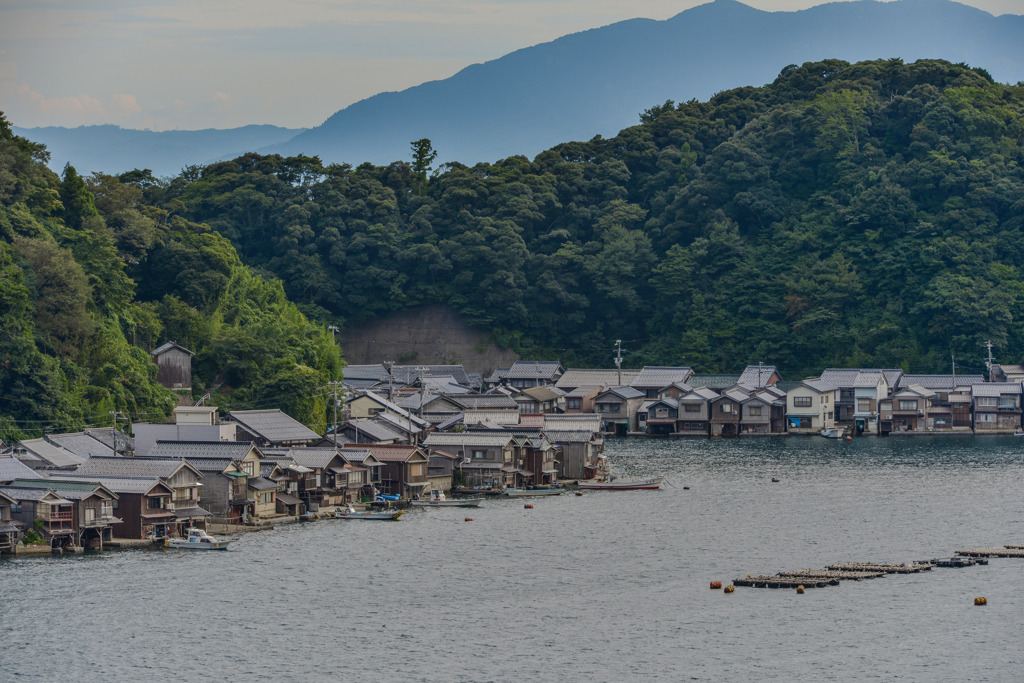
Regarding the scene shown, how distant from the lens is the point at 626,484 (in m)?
42.7

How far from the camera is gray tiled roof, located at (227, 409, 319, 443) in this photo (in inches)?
1661

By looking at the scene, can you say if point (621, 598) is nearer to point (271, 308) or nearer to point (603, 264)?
point (271, 308)

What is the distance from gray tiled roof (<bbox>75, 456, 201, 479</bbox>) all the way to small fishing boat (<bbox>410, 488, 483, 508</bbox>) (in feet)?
27.1

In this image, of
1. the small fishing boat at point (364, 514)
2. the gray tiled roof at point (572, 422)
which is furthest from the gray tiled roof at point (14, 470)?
the gray tiled roof at point (572, 422)

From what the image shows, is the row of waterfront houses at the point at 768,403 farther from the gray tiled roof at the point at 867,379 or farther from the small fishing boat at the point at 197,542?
the small fishing boat at the point at 197,542

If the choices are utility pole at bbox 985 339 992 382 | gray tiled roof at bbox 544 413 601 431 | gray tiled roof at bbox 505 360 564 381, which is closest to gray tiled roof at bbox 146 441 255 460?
gray tiled roof at bbox 544 413 601 431

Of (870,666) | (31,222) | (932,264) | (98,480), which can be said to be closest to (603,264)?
(932,264)

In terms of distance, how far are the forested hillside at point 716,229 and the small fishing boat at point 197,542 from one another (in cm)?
4278

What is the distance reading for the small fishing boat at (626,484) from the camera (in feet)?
140

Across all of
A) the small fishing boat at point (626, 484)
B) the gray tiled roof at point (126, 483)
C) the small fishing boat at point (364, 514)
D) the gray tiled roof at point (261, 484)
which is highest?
the gray tiled roof at point (126, 483)

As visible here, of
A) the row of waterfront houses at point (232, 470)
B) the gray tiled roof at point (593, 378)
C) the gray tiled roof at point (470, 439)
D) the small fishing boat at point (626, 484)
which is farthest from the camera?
the gray tiled roof at point (593, 378)

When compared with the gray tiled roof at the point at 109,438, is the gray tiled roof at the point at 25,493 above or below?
below

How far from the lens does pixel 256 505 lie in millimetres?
35875

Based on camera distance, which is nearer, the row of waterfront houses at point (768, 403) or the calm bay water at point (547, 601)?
the calm bay water at point (547, 601)
